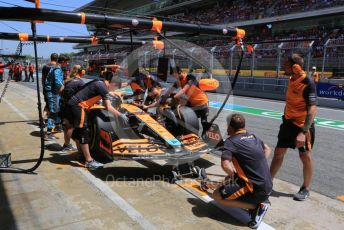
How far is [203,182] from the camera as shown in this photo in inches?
194

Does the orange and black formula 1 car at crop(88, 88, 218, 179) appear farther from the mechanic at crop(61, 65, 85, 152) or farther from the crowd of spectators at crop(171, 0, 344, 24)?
the crowd of spectators at crop(171, 0, 344, 24)

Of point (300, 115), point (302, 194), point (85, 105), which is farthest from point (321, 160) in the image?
point (85, 105)

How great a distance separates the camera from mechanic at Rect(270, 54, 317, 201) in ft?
14.8

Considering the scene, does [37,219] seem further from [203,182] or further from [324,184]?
[324,184]

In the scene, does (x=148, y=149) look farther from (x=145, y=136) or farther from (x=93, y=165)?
(x=93, y=165)

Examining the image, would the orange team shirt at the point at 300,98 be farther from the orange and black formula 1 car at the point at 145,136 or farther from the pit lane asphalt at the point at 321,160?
Result: the orange and black formula 1 car at the point at 145,136

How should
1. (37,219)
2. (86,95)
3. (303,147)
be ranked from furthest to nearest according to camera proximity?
(86,95)
(303,147)
(37,219)

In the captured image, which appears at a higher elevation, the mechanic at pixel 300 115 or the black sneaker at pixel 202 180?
the mechanic at pixel 300 115

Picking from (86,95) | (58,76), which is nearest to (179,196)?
(86,95)

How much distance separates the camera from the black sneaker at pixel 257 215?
3.84 m

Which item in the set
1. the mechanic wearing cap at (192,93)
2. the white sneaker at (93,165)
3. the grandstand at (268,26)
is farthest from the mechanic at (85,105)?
the mechanic wearing cap at (192,93)

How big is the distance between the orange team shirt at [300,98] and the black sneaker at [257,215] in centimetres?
128

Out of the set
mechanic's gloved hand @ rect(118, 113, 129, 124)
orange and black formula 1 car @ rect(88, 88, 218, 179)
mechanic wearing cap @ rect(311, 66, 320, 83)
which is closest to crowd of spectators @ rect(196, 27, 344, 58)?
mechanic wearing cap @ rect(311, 66, 320, 83)

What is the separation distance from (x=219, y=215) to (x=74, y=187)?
1976mm
